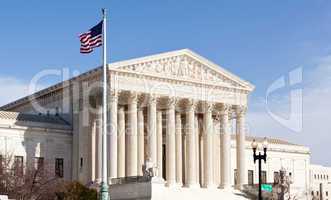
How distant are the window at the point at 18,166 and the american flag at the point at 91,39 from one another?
86.7 feet

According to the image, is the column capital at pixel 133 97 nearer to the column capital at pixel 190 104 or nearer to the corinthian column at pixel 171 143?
the corinthian column at pixel 171 143

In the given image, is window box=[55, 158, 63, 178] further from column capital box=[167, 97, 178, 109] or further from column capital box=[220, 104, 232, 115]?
column capital box=[220, 104, 232, 115]

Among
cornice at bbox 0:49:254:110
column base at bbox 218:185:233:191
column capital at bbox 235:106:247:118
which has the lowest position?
column base at bbox 218:185:233:191

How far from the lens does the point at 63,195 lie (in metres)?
66.2

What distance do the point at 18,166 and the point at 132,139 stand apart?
532 inches

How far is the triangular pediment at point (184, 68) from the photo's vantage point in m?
82.9

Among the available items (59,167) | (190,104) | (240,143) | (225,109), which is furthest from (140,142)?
(240,143)

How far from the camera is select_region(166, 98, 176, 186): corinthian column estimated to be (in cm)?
8431

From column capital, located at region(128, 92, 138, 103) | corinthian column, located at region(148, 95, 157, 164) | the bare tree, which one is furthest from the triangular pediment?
the bare tree

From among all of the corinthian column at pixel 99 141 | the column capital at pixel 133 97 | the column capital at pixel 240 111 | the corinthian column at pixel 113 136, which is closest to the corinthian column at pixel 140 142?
the column capital at pixel 133 97

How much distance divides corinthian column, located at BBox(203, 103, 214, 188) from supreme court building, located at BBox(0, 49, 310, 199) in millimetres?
125

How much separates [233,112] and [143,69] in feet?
51.3

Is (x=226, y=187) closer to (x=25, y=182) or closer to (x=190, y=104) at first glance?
(x=190, y=104)

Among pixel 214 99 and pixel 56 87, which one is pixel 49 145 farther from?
pixel 214 99
